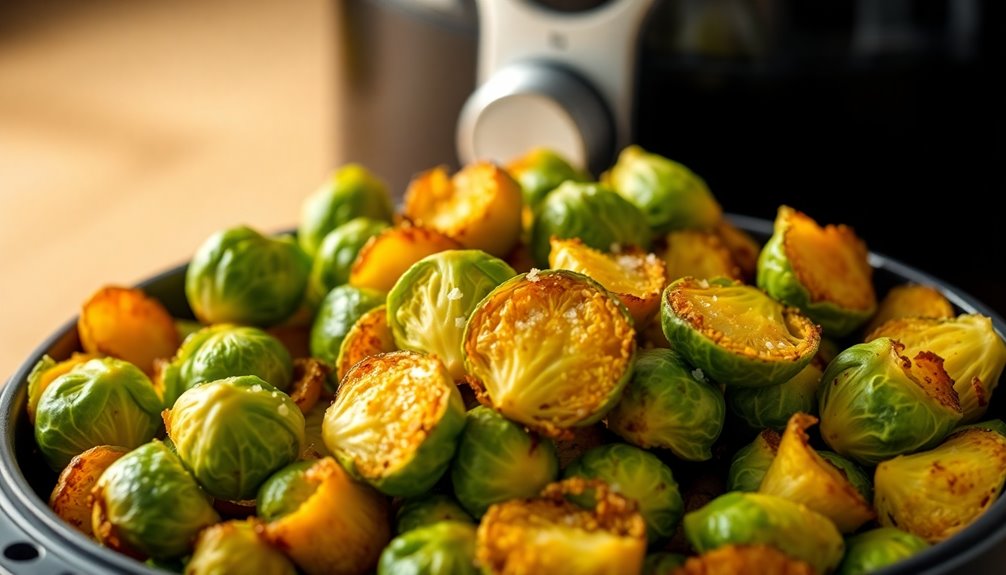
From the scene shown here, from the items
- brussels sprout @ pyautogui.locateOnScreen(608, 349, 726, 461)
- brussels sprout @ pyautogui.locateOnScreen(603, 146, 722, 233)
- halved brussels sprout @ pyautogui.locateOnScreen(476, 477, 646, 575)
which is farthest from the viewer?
brussels sprout @ pyautogui.locateOnScreen(603, 146, 722, 233)

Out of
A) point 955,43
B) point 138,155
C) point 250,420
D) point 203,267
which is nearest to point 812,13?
point 955,43

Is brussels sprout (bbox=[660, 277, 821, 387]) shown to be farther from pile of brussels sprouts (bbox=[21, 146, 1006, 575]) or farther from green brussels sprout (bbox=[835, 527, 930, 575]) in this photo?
green brussels sprout (bbox=[835, 527, 930, 575])

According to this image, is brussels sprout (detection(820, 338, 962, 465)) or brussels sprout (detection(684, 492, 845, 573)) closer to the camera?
brussels sprout (detection(684, 492, 845, 573))

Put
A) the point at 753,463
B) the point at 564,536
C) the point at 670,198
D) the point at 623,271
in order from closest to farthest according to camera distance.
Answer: the point at 564,536 < the point at 753,463 < the point at 623,271 < the point at 670,198

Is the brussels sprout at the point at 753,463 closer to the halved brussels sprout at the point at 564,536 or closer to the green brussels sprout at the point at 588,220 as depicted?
the halved brussels sprout at the point at 564,536

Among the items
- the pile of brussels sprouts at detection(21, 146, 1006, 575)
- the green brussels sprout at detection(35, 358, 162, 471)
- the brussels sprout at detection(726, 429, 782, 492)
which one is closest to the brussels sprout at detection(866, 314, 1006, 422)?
the pile of brussels sprouts at detection(21, 146, 1006, 575)

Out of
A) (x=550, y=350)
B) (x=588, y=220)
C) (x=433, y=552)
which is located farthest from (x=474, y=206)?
(x=433, y=552)

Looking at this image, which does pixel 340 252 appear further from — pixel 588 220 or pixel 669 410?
pixel 669 410
